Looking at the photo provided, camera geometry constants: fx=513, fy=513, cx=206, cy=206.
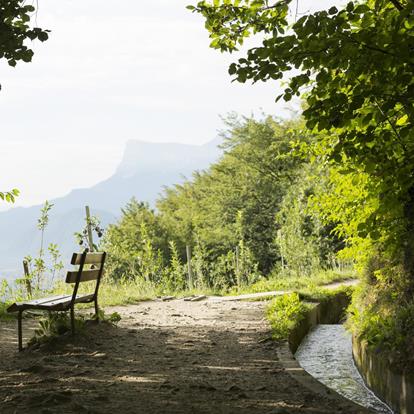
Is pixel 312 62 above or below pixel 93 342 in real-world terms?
above

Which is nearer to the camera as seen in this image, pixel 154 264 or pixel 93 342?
pixel 93 342

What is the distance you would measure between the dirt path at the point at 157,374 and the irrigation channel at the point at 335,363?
2.07 ft

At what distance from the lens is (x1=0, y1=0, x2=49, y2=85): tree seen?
4.86 m

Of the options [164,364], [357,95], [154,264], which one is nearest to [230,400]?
[164,364]

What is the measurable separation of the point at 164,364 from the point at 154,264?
10.4 metres

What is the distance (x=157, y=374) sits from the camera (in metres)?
5.02

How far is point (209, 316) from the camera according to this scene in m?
9.56

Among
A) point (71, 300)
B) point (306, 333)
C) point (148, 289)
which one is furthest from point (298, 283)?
point (71, 300)

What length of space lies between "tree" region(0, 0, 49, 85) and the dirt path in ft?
10.2

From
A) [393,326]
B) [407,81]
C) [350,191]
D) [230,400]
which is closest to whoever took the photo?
[407,81]

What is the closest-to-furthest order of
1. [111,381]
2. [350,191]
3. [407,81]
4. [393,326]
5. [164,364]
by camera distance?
1. [407,81]
2. [111,381]
3. [393,326]
4. [164,364]
5. [350,191]

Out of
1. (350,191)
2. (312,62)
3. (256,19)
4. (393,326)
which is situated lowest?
(393,326)

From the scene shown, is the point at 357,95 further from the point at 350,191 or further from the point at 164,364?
the point at 164,364

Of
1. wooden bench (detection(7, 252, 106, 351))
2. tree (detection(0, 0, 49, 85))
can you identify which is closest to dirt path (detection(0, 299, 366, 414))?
wooden bench (detection(7, 252, 106, 351))
